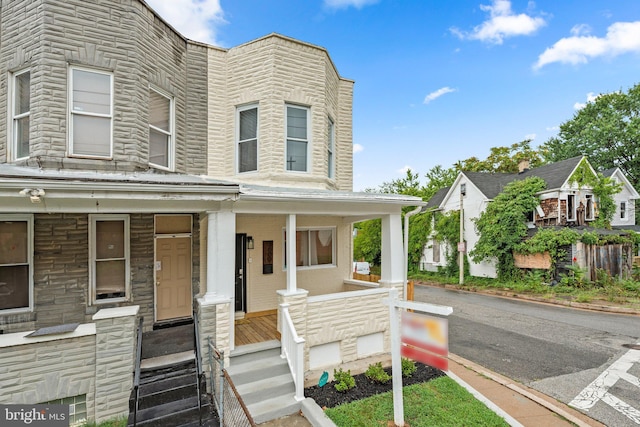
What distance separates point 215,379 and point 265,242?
378cm

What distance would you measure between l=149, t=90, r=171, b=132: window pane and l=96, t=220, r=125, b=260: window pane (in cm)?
240

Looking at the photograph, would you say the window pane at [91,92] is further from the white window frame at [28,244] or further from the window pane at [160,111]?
the white window frame at [28,244]

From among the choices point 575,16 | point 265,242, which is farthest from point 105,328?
point 575,16

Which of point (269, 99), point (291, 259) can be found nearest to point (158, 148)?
point (269, 99)

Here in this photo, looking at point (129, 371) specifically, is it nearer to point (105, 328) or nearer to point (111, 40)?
point (105, 328)

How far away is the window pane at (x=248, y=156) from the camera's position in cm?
813

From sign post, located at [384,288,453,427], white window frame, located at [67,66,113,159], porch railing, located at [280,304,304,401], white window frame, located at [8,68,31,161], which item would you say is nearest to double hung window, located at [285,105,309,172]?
white window frame, located at [67,66,113,159]

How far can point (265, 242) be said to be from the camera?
27.1 feet

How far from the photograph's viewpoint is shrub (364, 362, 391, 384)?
573cm

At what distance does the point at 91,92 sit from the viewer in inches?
234

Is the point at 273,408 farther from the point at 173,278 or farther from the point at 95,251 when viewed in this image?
the point at 95,251

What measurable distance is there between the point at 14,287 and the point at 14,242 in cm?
81

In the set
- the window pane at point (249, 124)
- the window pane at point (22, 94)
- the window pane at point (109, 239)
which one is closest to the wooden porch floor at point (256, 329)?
the window pane at point (109, 239)

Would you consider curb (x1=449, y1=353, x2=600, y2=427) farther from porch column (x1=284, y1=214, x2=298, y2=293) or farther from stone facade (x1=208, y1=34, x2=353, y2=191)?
stone facade (x1=208, y1=34, x2=353, y2=191)
